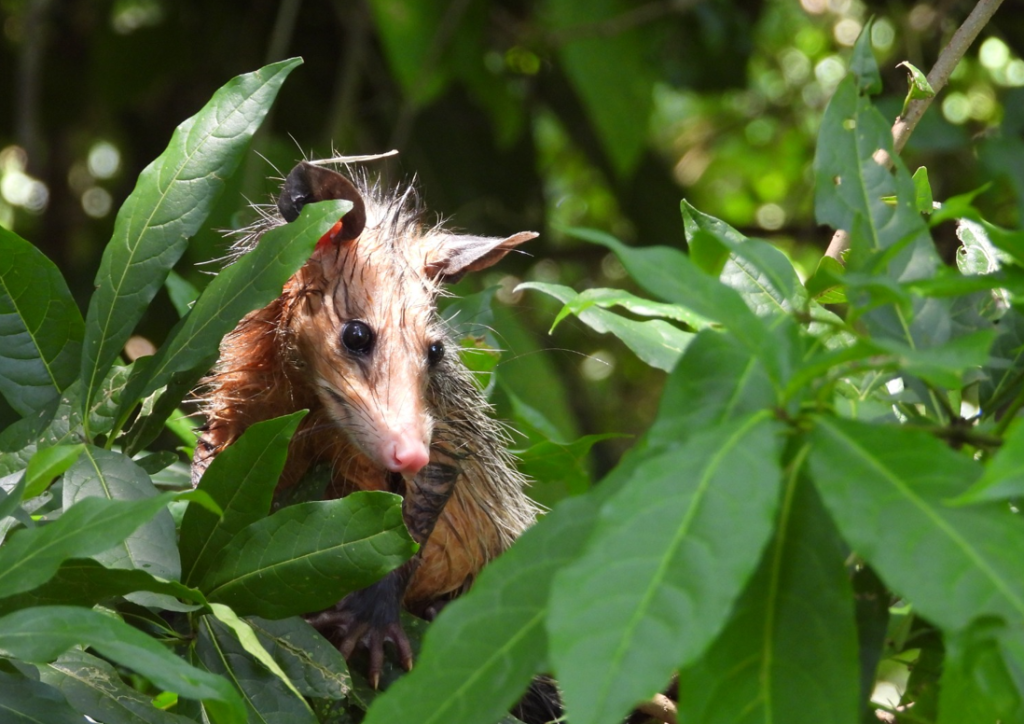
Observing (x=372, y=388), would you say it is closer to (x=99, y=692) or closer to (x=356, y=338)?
(x=356, y=338)

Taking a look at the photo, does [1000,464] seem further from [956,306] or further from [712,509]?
[956,306]

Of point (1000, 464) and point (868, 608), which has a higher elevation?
point (1000, 464)

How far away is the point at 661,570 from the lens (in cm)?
66

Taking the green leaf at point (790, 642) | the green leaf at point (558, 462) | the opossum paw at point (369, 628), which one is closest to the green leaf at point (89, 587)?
the opossum paw at point (369, 628)

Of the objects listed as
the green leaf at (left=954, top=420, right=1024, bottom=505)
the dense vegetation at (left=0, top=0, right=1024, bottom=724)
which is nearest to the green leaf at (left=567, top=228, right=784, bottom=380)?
the dense vegetation at (left=0, top=0, right=1024, bottom=724)

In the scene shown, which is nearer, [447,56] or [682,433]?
[682,433]

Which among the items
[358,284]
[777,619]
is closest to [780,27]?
[358,284]

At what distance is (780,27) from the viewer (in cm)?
534

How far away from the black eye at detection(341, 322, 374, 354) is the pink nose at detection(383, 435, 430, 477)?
9.1 inches

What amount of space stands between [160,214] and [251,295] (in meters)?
0.15

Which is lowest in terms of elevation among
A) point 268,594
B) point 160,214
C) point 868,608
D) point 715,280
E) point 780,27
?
point 780,27

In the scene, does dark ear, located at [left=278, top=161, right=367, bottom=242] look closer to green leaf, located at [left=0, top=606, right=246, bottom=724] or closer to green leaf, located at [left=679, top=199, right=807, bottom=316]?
green leaf, located at [left=679, top=199, right=807, bottom=316]

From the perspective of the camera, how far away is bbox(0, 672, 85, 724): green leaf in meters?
0.97

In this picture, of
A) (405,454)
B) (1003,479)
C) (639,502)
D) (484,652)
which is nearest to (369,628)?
(405,454)
